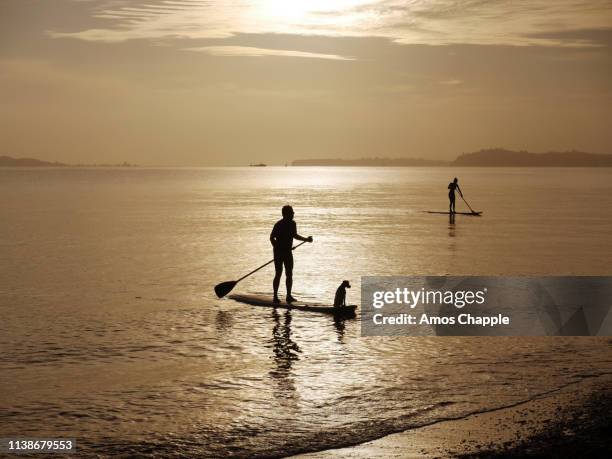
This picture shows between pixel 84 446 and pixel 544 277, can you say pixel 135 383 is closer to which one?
pixel 84 446

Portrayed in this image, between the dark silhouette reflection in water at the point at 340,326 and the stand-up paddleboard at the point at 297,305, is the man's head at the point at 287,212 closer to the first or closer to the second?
the stand-up paddleboard at the point at 297,305

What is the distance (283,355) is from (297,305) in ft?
11.0

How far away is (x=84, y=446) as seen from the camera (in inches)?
298

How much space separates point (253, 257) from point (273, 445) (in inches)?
625

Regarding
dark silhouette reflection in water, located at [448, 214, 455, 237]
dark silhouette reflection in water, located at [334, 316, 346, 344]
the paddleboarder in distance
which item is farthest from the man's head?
dark silhouette reflection in water, located at [448, 214, 455, 237]

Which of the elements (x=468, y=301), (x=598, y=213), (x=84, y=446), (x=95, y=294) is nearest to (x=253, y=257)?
(x=95, y=294)

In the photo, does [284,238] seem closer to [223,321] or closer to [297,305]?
[297,305]

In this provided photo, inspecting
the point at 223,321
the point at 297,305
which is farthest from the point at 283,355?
the point at 297,305

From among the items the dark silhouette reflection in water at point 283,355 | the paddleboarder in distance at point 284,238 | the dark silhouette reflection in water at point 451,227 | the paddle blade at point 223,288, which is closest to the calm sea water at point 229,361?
the dark silhouette reflection in water at point 283,355

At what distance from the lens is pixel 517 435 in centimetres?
778

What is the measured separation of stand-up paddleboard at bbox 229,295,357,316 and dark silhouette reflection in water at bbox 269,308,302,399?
0.22m

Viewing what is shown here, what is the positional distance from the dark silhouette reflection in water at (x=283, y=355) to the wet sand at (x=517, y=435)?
1.86 meters

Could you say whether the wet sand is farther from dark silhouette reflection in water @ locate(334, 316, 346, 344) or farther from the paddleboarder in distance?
the paddleboarder in distance

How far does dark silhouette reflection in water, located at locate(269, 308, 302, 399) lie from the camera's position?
9422mm
